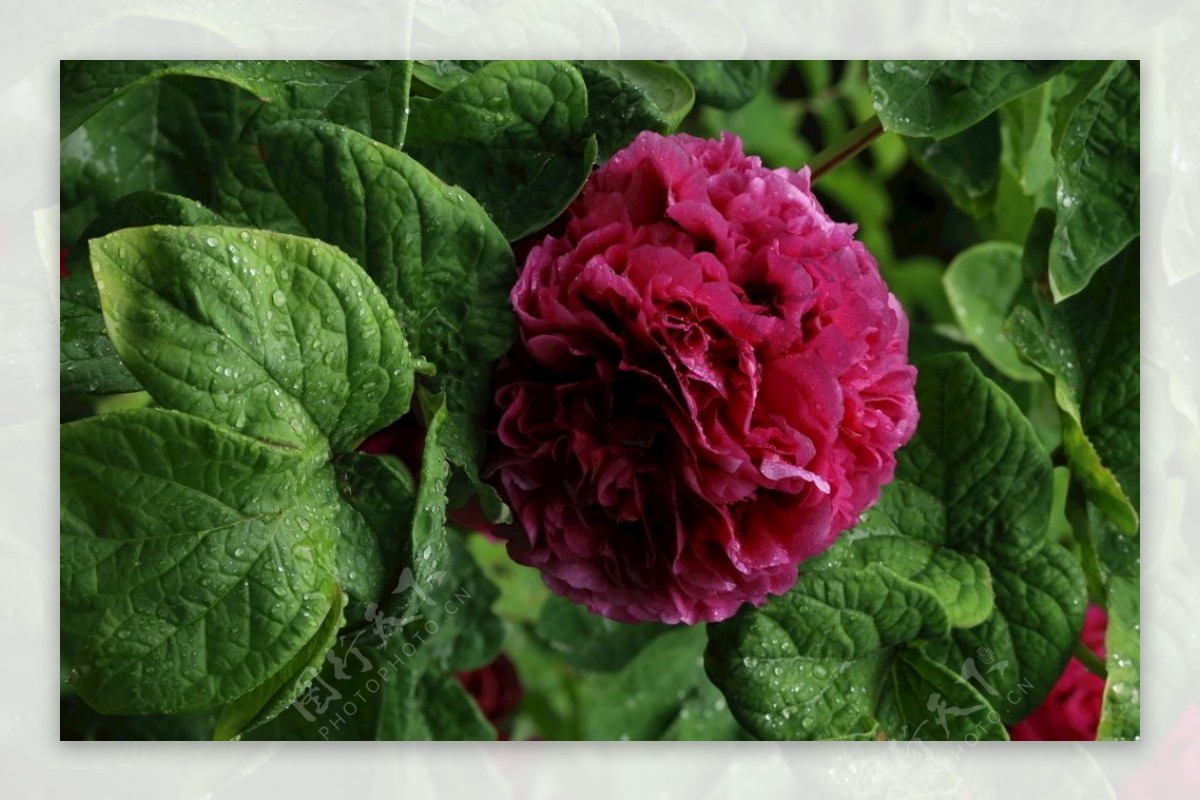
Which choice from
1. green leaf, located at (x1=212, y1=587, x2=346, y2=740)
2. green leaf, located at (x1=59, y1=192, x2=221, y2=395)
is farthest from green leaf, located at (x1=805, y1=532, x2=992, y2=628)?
green leaf, located at (x1=59, y1=192, x2=221, y2=395)

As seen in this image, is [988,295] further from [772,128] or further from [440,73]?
[440,73]

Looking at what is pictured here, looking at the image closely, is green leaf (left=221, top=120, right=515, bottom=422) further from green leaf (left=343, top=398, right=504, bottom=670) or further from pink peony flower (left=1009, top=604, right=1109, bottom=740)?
pink peony flower (left=1009, top=604, right=1109, bottom=740)

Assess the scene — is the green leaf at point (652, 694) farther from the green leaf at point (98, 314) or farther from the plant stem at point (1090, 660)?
the green leaf at point (98, 314)

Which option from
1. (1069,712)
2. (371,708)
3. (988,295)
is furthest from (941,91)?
(371,708)

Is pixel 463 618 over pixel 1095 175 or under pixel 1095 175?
→ under

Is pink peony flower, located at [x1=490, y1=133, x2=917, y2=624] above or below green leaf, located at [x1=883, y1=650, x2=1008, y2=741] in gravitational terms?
above

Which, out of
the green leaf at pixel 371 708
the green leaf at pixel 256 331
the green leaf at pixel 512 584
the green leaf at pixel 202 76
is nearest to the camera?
the green leaf at pixel 256 331

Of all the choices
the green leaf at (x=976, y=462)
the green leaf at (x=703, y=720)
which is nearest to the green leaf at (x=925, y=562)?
the green leaf at (x=976, y=462)
